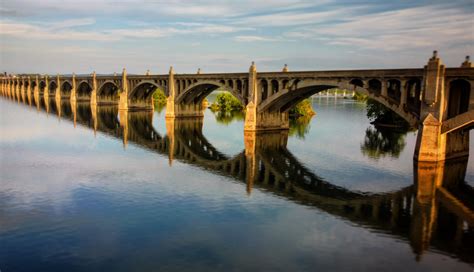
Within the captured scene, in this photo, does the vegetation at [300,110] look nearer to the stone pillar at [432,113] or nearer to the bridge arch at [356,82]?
the bridge arch at [356,82]

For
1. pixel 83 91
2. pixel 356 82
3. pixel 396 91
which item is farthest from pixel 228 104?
pixel 396 91

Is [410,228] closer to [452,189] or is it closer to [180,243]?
[452,189]

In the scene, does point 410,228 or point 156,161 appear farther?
point 156,161

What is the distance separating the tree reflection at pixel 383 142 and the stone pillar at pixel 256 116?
14.4 metres

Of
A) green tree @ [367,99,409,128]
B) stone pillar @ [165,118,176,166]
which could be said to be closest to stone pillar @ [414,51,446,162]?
stone pillar @ [165,118,176,166]

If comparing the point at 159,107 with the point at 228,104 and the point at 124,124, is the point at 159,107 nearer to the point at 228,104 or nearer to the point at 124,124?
the point at 228,104

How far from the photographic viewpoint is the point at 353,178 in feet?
128

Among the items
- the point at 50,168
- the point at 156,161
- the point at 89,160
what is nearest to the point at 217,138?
the point at 156,161

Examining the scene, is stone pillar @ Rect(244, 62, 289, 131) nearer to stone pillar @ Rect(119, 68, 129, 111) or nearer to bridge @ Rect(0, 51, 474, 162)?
bridge @ Rect(0, 51, 474, 162)

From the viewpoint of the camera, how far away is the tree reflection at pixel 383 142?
52.3 meters

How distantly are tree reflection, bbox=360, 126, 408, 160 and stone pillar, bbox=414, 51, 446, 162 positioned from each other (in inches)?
311

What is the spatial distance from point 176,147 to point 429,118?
30.9 m

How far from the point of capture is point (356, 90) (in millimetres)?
49875

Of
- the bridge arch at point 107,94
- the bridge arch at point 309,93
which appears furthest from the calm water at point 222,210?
the bridge arch at point 107,94
